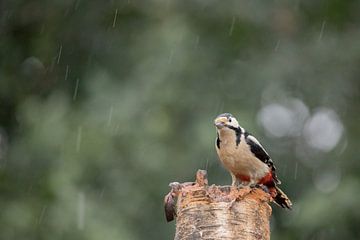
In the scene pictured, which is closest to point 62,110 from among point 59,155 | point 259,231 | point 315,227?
point 59,155

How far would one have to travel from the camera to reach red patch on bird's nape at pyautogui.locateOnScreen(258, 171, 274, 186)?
7.19 meters

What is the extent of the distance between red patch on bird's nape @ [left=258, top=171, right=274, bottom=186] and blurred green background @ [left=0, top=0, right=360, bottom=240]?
398cm

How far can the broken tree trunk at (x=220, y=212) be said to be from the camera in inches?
162

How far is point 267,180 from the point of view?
23.7 ft

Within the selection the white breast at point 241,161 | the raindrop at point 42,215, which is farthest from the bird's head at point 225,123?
the raindrop at point 42,215

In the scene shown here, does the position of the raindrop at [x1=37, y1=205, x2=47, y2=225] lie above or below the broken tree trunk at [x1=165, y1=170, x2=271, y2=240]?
above

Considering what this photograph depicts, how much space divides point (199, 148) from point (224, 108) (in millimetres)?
1200

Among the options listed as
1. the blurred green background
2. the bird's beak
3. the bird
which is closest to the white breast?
the bird

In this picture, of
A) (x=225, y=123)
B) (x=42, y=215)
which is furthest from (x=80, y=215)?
(x=225, y=123)

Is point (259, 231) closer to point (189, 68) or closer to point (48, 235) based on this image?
point (48, 235)

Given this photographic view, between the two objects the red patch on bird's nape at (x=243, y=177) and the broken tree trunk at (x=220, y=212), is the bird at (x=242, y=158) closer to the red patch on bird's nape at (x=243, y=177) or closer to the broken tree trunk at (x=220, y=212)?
the red patch on bird's nape at (x=243, y=177)

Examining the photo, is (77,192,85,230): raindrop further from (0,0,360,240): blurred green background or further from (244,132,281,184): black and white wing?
(244,132,281,184): black and white wing

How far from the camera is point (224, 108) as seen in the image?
1327 cm

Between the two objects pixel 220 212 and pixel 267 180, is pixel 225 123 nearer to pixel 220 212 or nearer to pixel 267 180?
pixel 267 180
